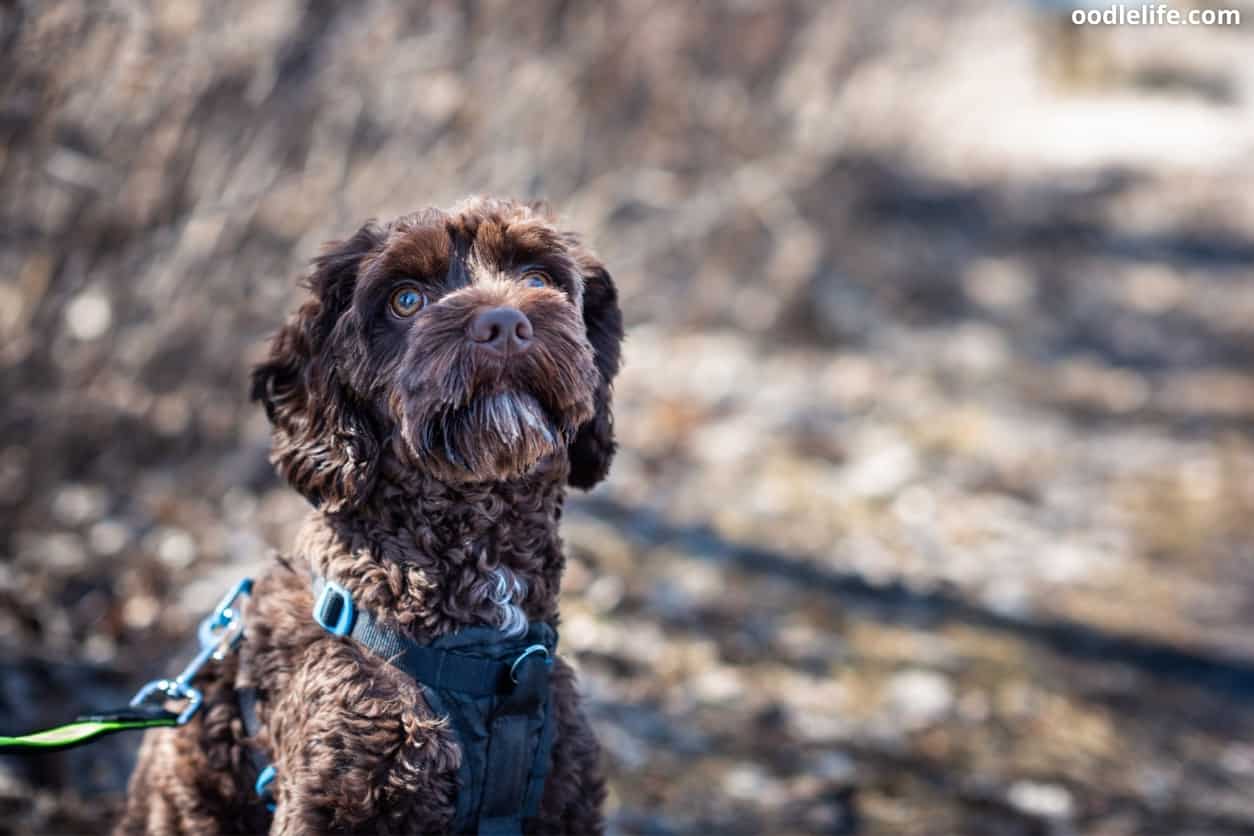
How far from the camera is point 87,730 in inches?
102

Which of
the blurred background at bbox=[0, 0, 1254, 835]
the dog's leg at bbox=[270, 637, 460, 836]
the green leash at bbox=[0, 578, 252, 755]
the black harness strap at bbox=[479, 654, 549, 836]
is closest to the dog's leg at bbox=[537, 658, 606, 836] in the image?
the black harness strap at bbox=[479, 654, 549, 836]

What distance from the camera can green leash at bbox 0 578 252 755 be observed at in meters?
2.53

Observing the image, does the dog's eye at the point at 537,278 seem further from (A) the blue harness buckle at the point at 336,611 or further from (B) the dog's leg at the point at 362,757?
(B) the dog's leg at the point at 362,757

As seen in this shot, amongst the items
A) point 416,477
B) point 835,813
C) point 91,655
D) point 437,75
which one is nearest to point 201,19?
point 437,75

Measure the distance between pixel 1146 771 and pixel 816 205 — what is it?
287 inches

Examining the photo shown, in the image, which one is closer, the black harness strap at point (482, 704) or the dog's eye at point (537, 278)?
the black harness strap at point (482, 704)

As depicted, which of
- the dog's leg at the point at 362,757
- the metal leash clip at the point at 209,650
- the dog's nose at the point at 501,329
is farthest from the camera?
the metal leash clip at the point at 209,650

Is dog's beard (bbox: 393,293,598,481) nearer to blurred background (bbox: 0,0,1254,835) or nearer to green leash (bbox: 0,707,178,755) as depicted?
green leash (bbox: 0,707,178,755)

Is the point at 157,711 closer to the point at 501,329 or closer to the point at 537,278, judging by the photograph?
the point at 501,329

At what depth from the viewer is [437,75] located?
19.6ft

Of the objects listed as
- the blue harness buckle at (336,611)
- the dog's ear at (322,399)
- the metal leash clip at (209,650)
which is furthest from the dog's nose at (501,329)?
the metal leash clip at (209,650)

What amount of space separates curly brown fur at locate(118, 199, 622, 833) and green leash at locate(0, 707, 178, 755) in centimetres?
9

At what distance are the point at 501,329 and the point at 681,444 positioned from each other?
207 inches

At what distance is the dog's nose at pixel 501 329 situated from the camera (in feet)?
8.02
